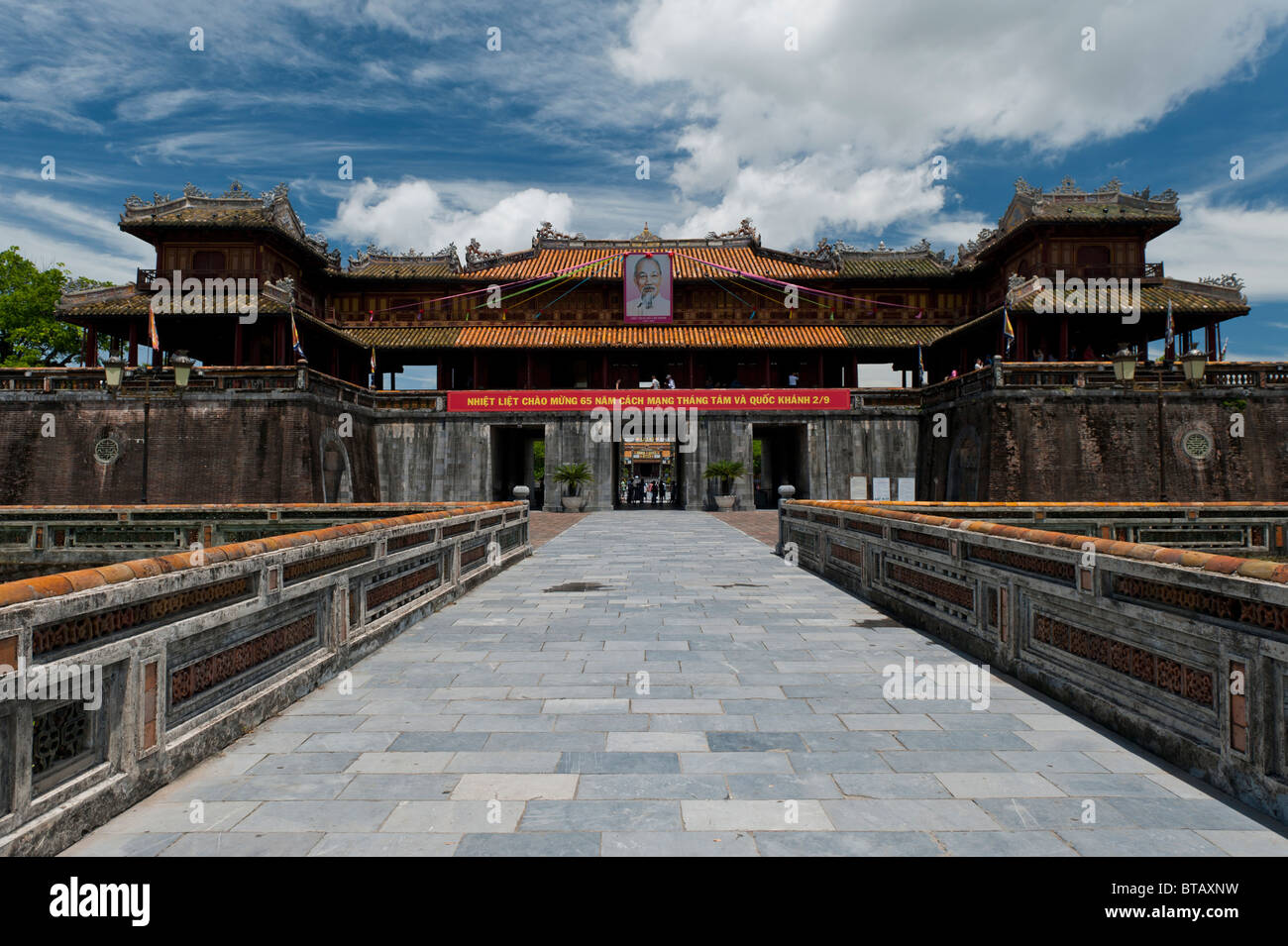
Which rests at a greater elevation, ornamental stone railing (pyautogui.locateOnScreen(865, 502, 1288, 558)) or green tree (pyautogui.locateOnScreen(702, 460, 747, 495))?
green tree (pyautogui.locateOnScreen(702, 460, 747, 495))

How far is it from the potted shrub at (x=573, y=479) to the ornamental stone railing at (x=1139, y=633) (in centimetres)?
2118

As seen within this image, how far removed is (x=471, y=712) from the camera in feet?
15.5

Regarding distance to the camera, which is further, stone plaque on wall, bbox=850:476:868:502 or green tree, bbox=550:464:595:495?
stone plaque on wall, bbox=850:476:868:502

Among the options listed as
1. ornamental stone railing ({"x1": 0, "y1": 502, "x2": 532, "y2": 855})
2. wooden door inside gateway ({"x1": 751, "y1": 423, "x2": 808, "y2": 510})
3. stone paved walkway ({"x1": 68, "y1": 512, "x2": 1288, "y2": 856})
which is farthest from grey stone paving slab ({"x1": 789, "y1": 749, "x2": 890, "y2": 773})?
wooden door inside gateway ({"x1": 751, "y1": 423, "x2": 808, "y2": 510})

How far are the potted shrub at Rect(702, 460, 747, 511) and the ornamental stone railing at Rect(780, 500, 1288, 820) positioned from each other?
20407 mm

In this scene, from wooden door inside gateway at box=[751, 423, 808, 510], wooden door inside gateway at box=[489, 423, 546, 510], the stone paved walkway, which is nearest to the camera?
the stone paved walkway

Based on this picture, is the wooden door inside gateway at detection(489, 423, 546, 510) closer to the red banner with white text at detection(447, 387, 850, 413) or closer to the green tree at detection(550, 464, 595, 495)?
the red banner with white text at detection(447, 387, 850, 413)

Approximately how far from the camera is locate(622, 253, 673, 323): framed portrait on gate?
3256 cm

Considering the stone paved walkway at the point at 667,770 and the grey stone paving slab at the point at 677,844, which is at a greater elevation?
the grey stone paving slab at the point at 677,844

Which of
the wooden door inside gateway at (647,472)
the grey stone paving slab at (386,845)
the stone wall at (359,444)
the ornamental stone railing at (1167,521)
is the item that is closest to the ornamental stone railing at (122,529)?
the ornamental stone railing at (1167,521)

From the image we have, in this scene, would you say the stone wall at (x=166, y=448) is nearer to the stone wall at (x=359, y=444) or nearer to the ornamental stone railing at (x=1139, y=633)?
the stone wall at (x=359, y=444)

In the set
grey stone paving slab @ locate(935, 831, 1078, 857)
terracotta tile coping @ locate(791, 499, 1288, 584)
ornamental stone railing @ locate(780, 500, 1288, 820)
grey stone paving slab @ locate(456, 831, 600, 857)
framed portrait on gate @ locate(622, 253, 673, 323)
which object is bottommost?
grey stone paving slab @ locate(935, 831, 1078, 857)

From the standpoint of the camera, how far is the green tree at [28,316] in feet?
113

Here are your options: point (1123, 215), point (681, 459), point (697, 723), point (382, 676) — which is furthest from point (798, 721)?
point (1123, 215)
